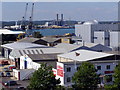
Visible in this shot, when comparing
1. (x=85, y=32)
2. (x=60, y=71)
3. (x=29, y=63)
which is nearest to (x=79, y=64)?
(x=60, y=71)

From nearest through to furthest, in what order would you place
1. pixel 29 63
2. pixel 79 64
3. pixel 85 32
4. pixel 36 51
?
pixel 79 64 → pixel 29 63 → pixel 36 51 → pixel 85 32

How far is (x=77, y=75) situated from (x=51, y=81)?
0.39m

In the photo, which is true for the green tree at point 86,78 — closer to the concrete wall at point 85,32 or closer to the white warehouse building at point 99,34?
the white warehouse building at point 99,34

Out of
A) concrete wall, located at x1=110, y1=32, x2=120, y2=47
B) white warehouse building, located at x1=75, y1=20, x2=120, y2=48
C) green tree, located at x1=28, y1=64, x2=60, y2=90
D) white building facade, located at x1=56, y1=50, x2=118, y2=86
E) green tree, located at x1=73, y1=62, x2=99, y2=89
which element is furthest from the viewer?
white warehouse building, located at x1=75, y1=20, x2=120, y2=48

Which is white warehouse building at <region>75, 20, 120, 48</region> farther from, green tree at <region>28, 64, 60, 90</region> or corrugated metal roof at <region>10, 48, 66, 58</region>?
green tree at <region>28, 64, 60, 90</region>

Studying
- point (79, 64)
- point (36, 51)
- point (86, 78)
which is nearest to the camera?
point (86, 78)

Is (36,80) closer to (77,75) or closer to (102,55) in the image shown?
(77,75)

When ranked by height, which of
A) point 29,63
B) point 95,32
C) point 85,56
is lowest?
point 29,63

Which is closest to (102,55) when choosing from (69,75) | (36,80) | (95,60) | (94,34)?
(95,60)

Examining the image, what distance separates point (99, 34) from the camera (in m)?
11.8

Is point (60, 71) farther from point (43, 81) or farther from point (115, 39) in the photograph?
point (115, 39)

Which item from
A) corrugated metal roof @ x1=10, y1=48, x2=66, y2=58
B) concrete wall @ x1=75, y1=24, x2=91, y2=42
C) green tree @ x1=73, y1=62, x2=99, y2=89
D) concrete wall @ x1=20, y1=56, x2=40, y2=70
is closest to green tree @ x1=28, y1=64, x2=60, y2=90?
green tree @ x1=73, y1=62, x2=99, y2=89

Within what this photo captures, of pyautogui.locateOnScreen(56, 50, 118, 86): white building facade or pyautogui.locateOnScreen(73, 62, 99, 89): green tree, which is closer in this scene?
pyautogui.locateOnScreen(73, 62, 99, 89): green tree

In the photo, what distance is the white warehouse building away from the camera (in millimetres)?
10938
